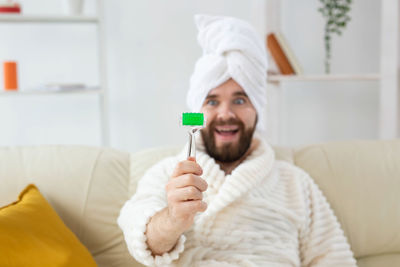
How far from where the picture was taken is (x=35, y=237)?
4.07ft

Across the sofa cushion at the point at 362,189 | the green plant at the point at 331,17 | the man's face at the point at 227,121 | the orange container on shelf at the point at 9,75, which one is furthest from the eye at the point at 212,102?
the orange container on shelf at the point at 9,75

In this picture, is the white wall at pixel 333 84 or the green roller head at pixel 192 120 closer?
the green roller head at pixel 192 120

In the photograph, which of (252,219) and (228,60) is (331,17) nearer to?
(228,60)

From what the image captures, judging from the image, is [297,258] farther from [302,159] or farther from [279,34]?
[279,34]

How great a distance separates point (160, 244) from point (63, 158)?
587mm

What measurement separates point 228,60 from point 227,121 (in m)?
0.19

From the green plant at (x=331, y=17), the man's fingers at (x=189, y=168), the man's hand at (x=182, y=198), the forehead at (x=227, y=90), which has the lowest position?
the man's hand at (x=182, y=198)

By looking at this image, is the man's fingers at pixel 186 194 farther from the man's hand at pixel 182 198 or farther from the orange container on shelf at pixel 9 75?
the orange container on shelf at pixel 9 75

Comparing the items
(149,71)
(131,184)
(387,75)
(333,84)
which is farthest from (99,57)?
(387,75)

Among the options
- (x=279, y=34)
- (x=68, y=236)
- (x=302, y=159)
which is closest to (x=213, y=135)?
(x=302, y=159)

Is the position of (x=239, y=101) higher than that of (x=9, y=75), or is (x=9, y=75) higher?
(x=9, y=75)

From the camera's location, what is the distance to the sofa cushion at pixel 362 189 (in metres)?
1.63

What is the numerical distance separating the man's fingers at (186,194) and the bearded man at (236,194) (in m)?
0.17

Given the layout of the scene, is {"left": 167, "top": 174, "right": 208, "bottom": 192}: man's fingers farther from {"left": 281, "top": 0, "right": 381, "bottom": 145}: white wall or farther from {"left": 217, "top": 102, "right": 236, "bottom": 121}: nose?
{"left": 281, "top": 0, "right": 381, "bottom": 145}: white wall
